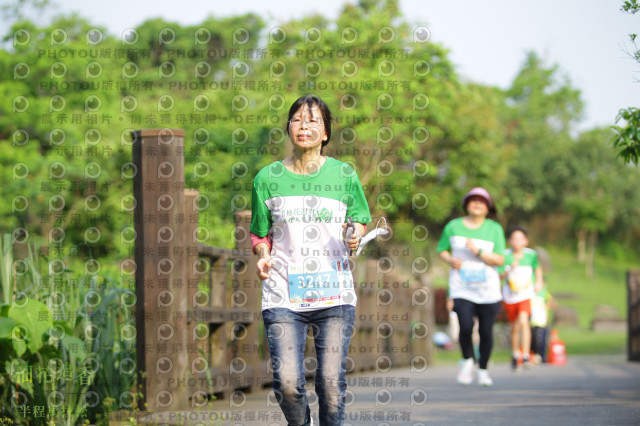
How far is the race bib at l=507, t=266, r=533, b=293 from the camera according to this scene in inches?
472

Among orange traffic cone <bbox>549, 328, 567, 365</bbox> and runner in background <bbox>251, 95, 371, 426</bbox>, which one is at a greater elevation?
runner in background <bbox>251, 95, 371, 426</bbox>

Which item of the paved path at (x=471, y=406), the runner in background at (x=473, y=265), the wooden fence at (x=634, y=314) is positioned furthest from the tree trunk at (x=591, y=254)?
the paved path at (x=471, y=406)

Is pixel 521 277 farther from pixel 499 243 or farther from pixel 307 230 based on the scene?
pixel 307 230

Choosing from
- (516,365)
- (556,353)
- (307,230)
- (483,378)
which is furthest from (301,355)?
(556,353)

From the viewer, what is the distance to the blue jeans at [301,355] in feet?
13.9

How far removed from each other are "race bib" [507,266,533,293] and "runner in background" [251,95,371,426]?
7.91m

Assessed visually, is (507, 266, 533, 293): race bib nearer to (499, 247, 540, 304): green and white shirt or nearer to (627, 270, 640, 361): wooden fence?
(499, 247, 540, 304): green and white shirt

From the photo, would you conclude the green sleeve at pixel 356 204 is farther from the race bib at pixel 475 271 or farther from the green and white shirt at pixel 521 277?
the green and white shirt at pixel 521 277

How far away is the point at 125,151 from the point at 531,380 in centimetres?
2073

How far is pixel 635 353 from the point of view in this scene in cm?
1538

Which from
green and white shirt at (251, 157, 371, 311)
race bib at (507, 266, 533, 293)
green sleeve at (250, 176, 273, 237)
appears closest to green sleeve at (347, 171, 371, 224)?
green and white shirt at (251, 157, 371, 311)

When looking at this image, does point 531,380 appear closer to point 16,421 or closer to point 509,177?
point 16,421

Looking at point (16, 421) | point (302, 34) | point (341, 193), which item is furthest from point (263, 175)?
point (302, 34)

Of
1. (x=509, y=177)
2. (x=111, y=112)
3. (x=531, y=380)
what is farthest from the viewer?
(x=509, y=177)
